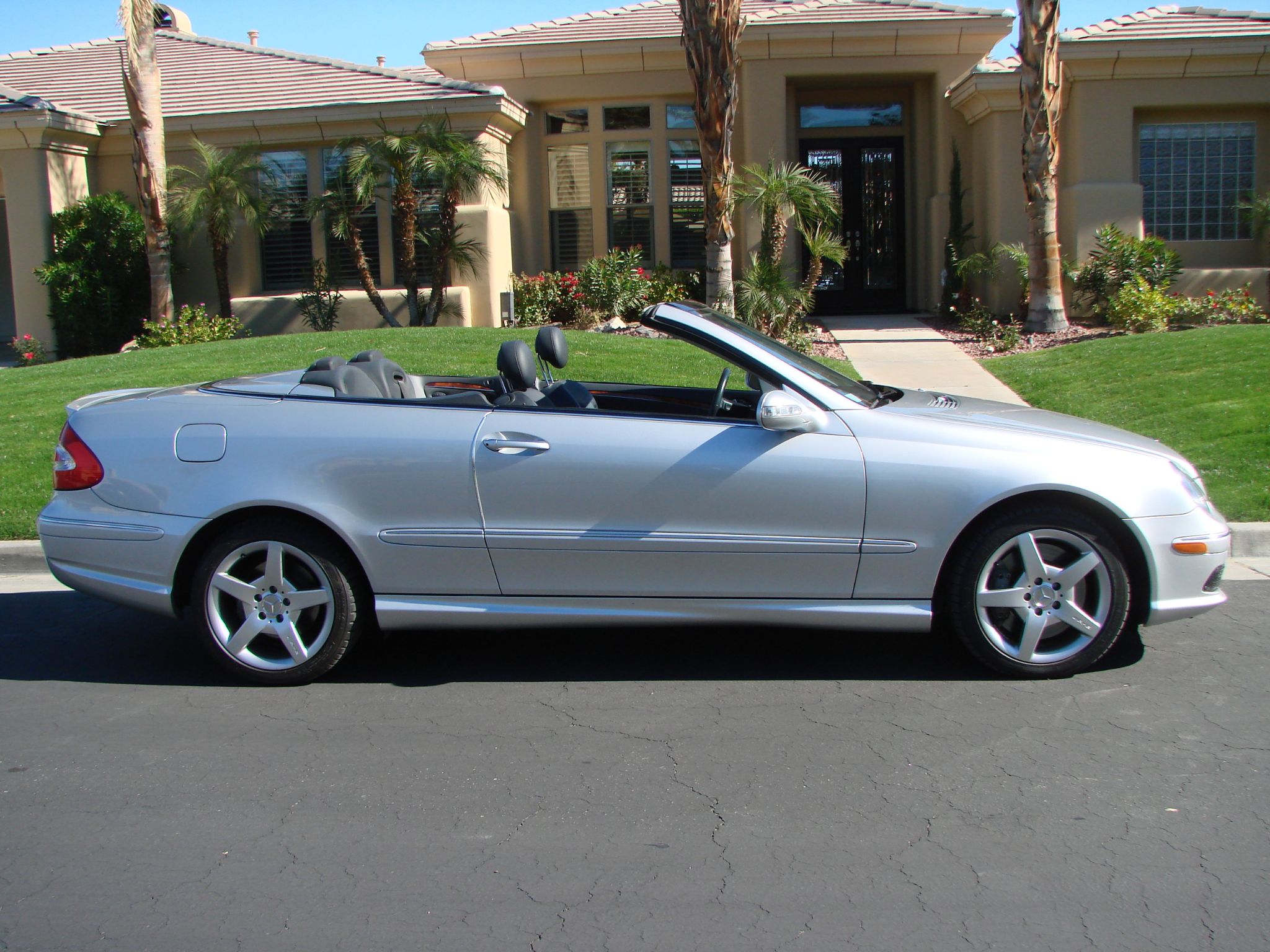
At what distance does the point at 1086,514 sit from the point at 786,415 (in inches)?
51.1

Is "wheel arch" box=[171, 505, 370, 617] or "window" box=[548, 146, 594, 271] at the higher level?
"window" box=[548, 146, 594, 271]

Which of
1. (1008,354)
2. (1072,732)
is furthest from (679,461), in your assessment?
(1008,354)

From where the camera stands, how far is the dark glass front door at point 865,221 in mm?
19016

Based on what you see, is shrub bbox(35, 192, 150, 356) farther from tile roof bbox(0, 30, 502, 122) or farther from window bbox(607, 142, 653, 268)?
window bbox(607, 142, 653, 268)

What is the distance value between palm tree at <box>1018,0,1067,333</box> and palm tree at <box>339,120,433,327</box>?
7863 mm

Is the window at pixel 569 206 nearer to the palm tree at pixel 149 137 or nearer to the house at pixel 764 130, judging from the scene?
the house at pixel 764 130

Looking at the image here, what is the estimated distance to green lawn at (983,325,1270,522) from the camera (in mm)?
8172

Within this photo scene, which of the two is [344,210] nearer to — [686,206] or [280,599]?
[686,206]

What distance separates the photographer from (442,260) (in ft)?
53.7

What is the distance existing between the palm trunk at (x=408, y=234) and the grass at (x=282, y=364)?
6.79 feet

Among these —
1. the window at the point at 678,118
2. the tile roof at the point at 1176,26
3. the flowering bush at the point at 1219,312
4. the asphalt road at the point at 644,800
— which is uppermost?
the tile roof at the point at 1176,26

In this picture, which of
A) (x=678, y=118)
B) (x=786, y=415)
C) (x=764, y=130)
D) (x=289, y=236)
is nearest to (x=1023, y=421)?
(x=786, y=415)

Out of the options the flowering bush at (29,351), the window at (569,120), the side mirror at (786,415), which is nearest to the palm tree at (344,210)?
the window at (569,120)

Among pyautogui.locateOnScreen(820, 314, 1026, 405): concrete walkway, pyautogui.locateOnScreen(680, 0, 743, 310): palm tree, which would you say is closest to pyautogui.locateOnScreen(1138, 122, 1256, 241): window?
pyautogui.locateOnScreen(820, 314, 1026, 405): concrete walkway
